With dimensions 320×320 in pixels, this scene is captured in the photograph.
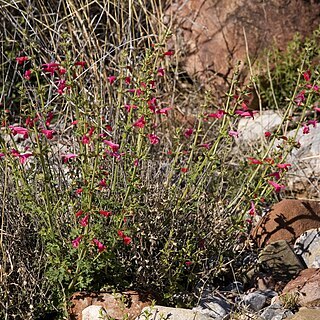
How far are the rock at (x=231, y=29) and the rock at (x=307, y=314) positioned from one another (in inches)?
120

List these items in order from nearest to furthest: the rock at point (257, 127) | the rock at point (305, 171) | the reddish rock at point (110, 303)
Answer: the reddish rock at point (110, 303), the rock at point (305, 171), the rock at point (257, 127)

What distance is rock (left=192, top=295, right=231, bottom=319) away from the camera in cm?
346

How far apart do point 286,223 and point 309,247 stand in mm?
230

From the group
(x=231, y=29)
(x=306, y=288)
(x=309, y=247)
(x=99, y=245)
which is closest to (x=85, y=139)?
(x=99, y=245)

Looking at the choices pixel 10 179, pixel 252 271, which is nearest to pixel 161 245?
pixel 252 271

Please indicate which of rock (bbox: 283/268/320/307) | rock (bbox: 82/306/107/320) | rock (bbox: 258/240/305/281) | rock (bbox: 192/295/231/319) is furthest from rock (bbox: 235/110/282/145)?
rock (bbox: 82/306/107/320)

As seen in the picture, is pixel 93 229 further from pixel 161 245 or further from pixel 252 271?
pixel 252 271

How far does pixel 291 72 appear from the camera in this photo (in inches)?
237

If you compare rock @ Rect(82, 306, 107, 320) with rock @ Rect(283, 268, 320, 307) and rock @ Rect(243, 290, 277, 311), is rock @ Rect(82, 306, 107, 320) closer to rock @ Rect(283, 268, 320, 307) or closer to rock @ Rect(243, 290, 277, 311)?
rock @ Rect(243, 290, 277, 311)

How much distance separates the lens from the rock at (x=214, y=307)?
346 centimetres

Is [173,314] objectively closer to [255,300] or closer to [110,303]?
[110,303]

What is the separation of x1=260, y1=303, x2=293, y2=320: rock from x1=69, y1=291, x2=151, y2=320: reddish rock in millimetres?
565

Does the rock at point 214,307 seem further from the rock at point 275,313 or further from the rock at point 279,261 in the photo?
the rock at point 279,261

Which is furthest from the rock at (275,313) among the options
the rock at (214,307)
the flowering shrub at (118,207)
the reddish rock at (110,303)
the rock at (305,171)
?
the rock at (305,171)
